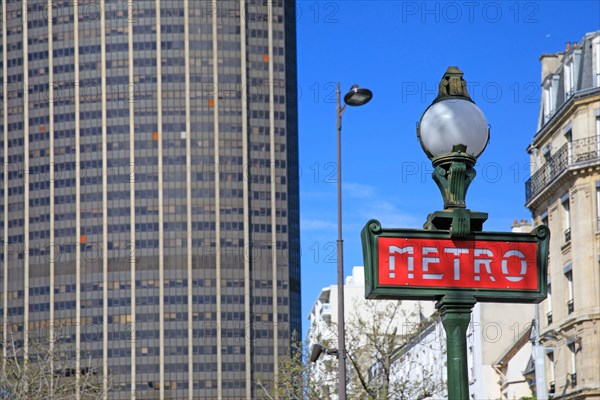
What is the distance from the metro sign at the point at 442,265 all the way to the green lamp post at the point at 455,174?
0.10 meters

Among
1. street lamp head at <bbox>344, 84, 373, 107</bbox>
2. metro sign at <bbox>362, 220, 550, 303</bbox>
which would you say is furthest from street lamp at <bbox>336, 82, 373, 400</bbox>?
metro sign at <bbox>362, 220, 550, 303</bbox>

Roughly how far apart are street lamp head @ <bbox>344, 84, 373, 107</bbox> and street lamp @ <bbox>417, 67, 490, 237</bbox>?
22.6 meters

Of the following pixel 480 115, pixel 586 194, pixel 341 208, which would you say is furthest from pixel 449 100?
pixel 586 194

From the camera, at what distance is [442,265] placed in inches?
353

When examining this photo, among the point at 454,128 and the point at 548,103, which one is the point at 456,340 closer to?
the point at 454,128

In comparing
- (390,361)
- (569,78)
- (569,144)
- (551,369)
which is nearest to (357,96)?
(569,144)

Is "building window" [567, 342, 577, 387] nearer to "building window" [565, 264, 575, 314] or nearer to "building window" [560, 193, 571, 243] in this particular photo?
"building window" [565, 264, 575, 314]

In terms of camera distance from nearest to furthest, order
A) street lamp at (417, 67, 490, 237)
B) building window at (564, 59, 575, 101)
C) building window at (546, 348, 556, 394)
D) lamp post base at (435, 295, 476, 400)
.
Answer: lamp post base at (435, 295, 476, 400)
street lamp at (417, 67, 490, 237)
building window at (564, 59, 575, 101)
building window at (546, 348, 556, 394)

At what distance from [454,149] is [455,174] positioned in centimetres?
19

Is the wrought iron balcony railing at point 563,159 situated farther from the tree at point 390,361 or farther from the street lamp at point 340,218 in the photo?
the street lamp at point 340,218

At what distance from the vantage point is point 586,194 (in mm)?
47594

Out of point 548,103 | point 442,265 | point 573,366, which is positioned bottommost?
point 442,265

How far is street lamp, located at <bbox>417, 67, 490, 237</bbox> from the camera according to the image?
9.08 metres

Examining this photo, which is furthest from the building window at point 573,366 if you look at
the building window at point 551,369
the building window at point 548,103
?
the building window at point 548,103
